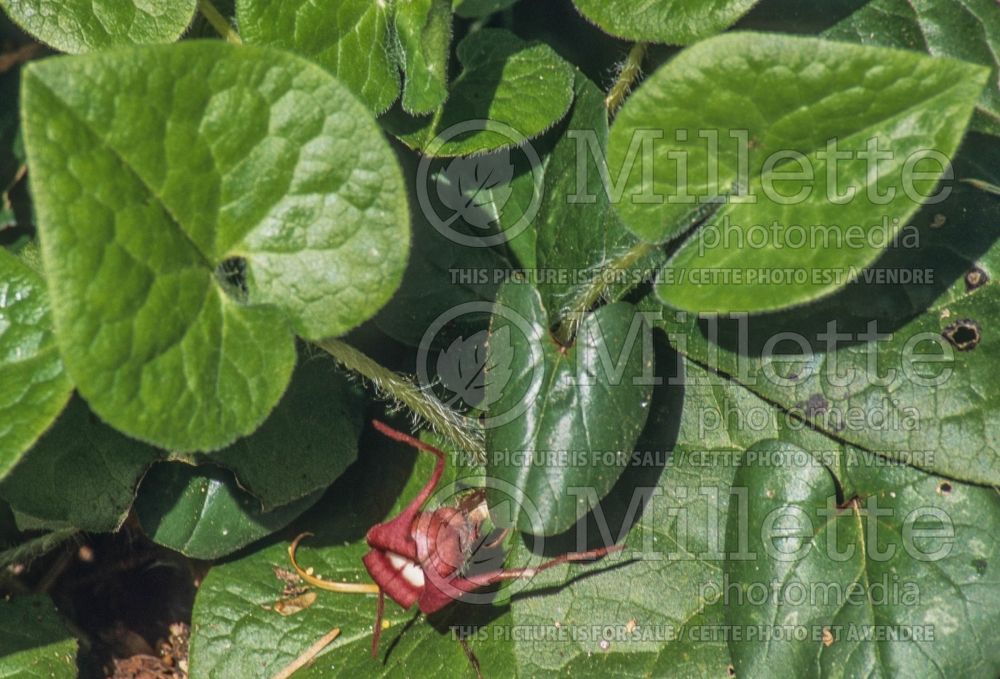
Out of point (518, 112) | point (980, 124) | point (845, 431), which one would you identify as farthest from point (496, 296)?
point (980, 124)

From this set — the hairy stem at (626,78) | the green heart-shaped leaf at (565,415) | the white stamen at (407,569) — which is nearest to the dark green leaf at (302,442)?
the white stamen at (407,569)

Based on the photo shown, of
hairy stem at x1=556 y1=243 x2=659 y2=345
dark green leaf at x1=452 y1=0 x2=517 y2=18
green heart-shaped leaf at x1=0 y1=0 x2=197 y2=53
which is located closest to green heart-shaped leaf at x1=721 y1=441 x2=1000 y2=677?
hairy stem at x1=556 y1=243 x2=659 y2=345

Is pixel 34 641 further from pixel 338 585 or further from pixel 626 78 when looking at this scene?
pixel 626 78

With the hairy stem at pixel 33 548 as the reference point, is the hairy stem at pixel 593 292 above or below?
above

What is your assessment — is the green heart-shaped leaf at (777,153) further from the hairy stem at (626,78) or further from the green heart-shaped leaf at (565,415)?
the hairy stem at (626,78)

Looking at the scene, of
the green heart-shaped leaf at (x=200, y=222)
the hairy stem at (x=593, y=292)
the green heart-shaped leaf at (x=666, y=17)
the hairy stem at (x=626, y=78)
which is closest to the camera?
the green heart-shaped leaf at (x=200, y=222)

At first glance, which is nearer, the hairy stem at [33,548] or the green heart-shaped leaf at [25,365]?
the green heart-shaped leaf at [25,365]

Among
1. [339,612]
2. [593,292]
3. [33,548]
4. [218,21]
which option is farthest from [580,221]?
[33,548]

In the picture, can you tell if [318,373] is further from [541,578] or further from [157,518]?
[541,578]

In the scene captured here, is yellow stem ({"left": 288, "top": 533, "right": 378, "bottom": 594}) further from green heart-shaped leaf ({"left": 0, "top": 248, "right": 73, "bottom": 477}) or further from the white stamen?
green heart-shaped leaf ({"left": 0, "top": 248, "right": 73, "bottom": 477})
